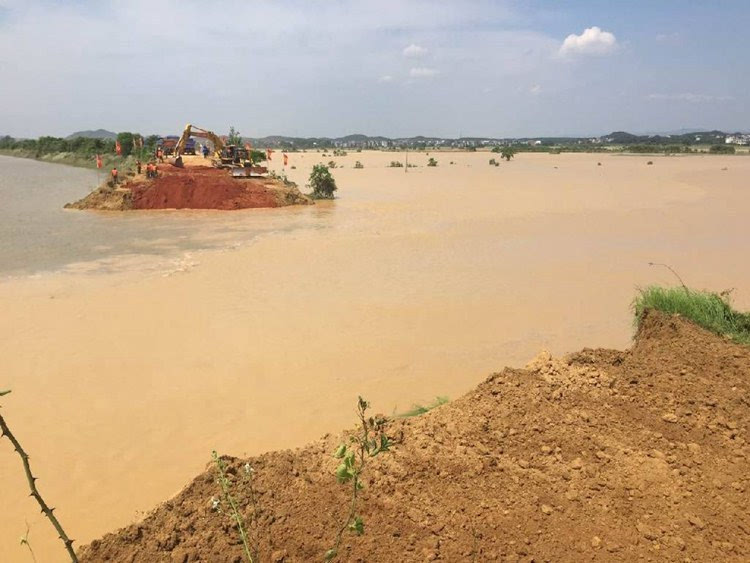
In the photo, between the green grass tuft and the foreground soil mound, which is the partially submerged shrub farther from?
the foreground soil mound

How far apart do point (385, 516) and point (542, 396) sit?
1.84 meters

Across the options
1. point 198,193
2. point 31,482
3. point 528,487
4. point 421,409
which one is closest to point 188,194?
point 198,193

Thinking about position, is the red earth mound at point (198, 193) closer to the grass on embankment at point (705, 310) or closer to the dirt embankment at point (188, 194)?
the dirt embankment at point (188, 194)

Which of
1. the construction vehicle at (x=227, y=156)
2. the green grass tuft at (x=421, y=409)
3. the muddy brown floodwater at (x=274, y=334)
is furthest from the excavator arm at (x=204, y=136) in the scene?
the green grass tuft at (x=421, y=409)

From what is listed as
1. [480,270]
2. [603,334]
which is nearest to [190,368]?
[603,334]

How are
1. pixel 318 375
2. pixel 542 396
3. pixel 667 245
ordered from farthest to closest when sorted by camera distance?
pixel 667 245, pixel 318 375, pixel 542 396

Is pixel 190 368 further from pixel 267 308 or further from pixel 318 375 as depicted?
pixel 267 308

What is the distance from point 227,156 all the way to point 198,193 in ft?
14.7

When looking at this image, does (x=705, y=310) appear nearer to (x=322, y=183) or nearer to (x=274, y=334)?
(x=274, y=334)

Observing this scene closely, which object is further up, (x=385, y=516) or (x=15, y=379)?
(x=385, y=516)

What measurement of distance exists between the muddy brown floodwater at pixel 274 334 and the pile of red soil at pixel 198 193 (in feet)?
20.8

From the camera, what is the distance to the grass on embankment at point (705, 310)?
236 inches

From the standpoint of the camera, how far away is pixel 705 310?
612cm

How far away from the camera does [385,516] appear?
3328 millimetres
